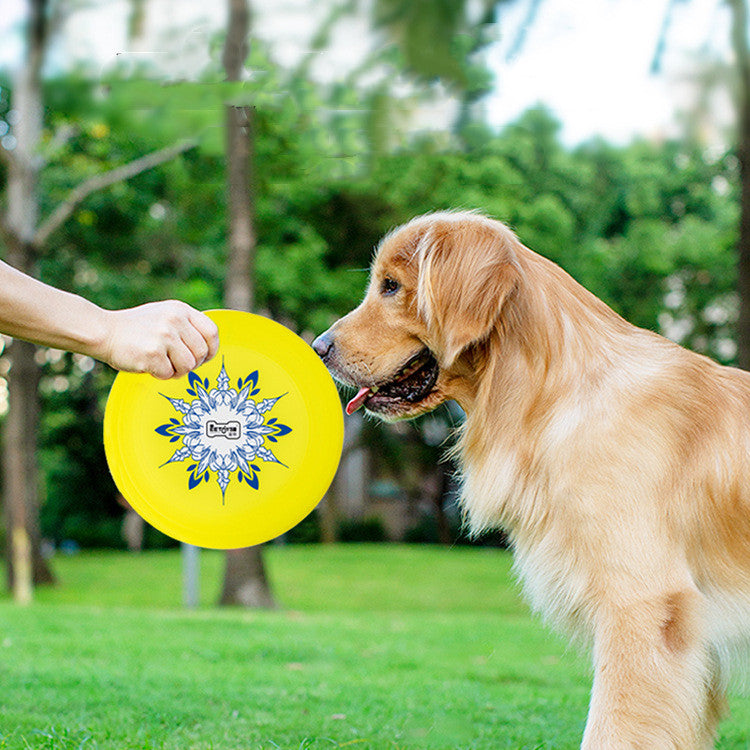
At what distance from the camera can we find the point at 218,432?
4.08m

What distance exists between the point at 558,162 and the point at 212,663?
1842cm

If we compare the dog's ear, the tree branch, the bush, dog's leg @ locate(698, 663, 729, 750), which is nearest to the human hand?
the dog's ear

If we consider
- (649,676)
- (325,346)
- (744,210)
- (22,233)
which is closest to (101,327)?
(325,346)

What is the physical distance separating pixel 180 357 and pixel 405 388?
124 centimetres

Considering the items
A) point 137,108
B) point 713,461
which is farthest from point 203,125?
point 713,461

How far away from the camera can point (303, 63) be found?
48.0ft

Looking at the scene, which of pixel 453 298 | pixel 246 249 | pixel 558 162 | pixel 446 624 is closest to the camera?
pixel 453 298

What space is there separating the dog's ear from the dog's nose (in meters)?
0.50

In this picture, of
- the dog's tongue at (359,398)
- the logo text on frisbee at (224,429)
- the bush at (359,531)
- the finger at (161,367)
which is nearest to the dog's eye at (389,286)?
the dog's tongue at (359,398)

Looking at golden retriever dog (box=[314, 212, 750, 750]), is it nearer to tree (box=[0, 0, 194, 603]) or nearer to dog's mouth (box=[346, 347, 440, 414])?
dog's mouth (box=[346, 347, 440, 414])

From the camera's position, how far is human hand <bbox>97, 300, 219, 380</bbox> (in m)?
2.83

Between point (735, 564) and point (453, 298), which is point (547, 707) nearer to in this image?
point (735, 564)

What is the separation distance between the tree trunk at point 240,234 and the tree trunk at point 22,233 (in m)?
4.01

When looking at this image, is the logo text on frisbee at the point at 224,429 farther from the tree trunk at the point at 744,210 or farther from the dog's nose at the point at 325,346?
the tree trunk at the point at 744,210
